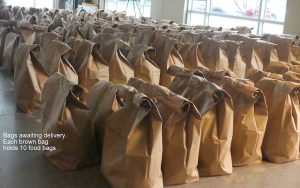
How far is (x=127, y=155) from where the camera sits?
66.6 inches

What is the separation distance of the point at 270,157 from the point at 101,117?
1071 mm

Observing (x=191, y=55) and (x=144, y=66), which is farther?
(x=191, y=55)

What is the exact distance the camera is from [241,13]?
7.62 meters

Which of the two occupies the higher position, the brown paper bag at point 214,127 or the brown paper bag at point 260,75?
the brown paper bag at point 260,75

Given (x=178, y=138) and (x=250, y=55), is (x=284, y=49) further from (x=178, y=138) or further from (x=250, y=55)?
(x=178, y=138)

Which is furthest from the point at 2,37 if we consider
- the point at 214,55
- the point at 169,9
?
the point at 169,9

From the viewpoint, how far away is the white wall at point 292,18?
6195 mm

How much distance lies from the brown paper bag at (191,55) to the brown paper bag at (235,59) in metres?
0.25

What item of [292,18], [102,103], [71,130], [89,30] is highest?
[292,18]

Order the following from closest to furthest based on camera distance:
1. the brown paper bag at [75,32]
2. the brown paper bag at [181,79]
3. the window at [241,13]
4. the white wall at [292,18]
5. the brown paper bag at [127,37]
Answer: the brown paper bag at [181,79], the brown paper bag at [127,37], the brown paper bag at [75,32], the white wall at [292,18], the window at [241,13]

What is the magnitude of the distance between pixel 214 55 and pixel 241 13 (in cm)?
469

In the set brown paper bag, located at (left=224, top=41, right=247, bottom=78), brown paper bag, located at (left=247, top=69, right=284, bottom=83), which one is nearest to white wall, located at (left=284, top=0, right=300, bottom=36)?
brown paper bag, located at (left=224, top=41, right=247, bottom=78)

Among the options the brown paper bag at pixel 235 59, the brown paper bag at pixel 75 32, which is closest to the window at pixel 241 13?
the brown paper bag at pixel 235 59

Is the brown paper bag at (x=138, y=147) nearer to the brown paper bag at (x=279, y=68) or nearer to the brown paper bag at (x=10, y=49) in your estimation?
the brown paper bag at (x=279, y=68)
